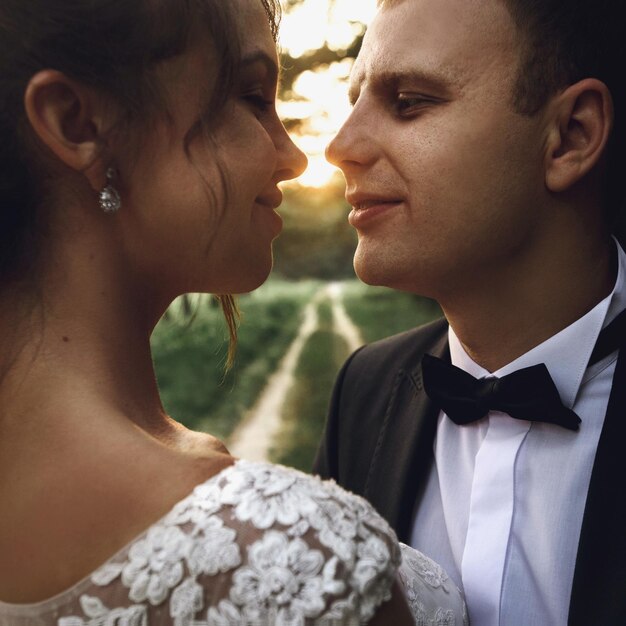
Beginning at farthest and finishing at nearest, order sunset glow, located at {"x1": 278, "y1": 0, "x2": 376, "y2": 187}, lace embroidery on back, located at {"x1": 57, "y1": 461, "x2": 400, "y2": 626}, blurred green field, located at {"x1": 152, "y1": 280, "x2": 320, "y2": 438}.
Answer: blurred green field, located at {"x1": 152, "y1": 280, "x2": 320, "y2": 438} → sunset glow, located at {"x1": 278, "y1": 0, "x2": 376, "y2": 187} → lace embroidery on back, located at {"x1": 57, "y1": 461, "x2": 400, "y2": 626}

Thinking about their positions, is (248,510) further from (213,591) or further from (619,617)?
(619,617)

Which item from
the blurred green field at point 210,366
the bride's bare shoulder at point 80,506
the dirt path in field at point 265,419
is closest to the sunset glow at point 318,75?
the blurred green field at point 210,366

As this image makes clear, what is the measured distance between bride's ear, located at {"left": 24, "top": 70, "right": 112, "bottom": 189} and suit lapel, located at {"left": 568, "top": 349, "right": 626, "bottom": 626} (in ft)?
4.99

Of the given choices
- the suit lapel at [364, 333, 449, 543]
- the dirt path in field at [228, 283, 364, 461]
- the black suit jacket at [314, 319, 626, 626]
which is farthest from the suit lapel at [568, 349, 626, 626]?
the dirt path in field at [228, 283, 364, 461]

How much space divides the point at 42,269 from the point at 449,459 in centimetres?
157

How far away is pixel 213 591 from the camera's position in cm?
139

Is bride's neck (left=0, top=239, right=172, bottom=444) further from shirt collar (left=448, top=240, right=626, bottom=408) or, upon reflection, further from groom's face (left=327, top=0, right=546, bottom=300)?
shirt collar (left=448, top=240, right=626, bottom=408)

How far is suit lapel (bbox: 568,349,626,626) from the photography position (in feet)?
6.58

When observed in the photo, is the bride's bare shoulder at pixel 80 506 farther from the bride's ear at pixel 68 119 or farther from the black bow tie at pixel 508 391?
the black bow tie at pixel 508 391

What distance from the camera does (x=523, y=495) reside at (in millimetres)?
2365

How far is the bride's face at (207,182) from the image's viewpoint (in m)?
1.61

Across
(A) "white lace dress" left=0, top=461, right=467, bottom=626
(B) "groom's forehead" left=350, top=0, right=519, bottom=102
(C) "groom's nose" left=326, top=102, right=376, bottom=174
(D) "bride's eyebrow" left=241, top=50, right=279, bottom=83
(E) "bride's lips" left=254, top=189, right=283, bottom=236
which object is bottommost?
(A) "white lace dress" left=0, top=461, right=467, bottom=626

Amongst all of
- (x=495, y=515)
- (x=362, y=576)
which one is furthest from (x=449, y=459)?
(x=362, y=576)

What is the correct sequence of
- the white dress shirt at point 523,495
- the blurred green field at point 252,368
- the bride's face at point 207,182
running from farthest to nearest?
1. the blurred green field at point 252,368
2. the white dress shirt at point 523,495
3. the bride's face at point 207,182
